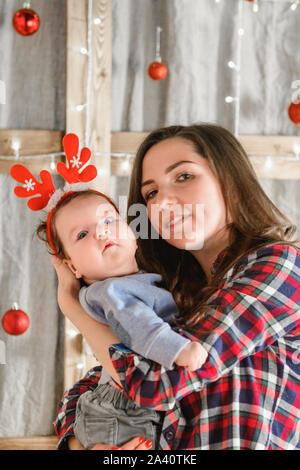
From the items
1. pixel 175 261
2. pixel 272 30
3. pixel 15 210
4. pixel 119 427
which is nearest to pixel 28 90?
pixel 15 210

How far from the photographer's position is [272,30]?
106 inches

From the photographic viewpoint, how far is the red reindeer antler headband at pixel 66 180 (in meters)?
1.43

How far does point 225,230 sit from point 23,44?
1.68 meters

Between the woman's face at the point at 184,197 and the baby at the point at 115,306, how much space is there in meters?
0.12

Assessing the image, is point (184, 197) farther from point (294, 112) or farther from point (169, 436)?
point (294, 112)

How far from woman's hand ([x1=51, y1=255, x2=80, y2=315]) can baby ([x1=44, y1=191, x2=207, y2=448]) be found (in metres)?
0.02

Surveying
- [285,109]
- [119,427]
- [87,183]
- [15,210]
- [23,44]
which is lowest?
[119,427]

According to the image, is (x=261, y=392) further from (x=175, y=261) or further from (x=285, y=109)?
(x=285, y=109)

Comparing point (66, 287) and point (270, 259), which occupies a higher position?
point (270, 259)

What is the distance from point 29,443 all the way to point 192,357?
189cm

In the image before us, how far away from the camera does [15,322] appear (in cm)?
240

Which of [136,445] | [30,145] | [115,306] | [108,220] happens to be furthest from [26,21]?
[136,445]

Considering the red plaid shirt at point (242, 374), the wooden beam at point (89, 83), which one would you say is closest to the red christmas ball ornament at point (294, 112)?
the wooden beam at point (89, 83)

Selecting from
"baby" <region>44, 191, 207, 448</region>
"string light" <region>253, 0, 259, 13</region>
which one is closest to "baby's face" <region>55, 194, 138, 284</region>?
"baby" <region>44, 191, 207, 448</region>
